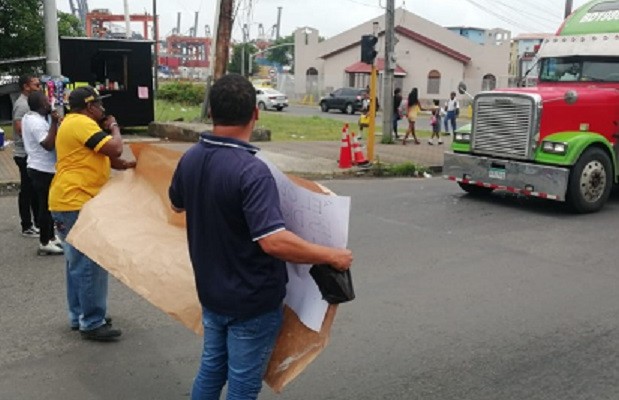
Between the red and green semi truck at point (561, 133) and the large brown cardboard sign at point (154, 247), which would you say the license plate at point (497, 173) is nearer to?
the red and green semi truck at point (561, 133)

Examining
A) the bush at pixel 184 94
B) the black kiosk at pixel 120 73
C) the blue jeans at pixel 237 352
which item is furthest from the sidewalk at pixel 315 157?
the bush at pixel 184 94

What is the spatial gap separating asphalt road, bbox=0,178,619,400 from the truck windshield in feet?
12.2

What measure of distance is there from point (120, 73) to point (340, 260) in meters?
17.1

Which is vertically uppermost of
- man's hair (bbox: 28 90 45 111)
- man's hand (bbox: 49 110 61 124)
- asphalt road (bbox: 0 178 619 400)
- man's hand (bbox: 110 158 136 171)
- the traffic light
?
the traffic light

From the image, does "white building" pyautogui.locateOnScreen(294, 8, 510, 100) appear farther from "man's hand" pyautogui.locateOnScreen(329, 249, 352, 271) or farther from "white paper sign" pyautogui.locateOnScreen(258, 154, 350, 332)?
"man's hand" pyautogui.locateOnScreen(329, 249, 352, 271)

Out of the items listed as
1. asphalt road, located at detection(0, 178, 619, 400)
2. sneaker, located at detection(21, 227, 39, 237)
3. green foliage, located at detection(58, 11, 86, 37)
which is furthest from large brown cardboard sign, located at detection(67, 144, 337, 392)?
green foliage, located at detection(58, 11, 86, 37)

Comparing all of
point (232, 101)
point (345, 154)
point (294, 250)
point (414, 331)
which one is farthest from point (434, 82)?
point (294, 250)

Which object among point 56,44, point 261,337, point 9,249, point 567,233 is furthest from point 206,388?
point 56,44

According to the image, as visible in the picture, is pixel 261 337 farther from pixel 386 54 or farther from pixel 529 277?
pixel 386 54

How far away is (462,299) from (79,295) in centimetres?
308

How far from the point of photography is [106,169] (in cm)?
448

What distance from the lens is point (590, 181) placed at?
929 centimetres

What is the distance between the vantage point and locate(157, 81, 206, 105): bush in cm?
3366

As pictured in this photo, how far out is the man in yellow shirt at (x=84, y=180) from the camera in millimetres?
4273
